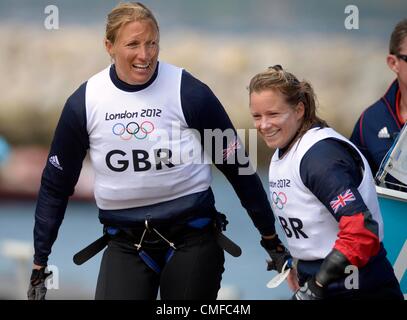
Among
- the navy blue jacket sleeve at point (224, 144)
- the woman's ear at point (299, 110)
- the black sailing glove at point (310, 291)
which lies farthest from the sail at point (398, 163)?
the black sailing glove at point (310, 291)

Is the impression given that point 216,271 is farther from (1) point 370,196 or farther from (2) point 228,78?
(2) point 228,78

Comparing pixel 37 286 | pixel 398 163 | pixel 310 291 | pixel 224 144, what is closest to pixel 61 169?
pixel 37 286

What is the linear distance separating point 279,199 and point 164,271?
586 millimetres

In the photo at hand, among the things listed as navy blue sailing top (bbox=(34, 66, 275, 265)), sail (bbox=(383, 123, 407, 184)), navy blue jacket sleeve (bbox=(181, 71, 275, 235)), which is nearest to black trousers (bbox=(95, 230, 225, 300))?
navy blue sailing top (bbox=(34, 66, 275, 265))

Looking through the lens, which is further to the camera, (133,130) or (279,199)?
(133,130)

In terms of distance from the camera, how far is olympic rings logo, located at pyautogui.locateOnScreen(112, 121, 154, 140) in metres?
3.77

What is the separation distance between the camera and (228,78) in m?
6.23

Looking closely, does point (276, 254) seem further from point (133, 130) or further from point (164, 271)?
point (133, 130)

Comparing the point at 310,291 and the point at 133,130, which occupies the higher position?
the point at 133,130

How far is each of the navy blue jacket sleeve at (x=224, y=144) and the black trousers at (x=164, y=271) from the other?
0.23 metres

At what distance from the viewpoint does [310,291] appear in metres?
3.37

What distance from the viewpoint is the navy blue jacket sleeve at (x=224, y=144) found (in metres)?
3.78
